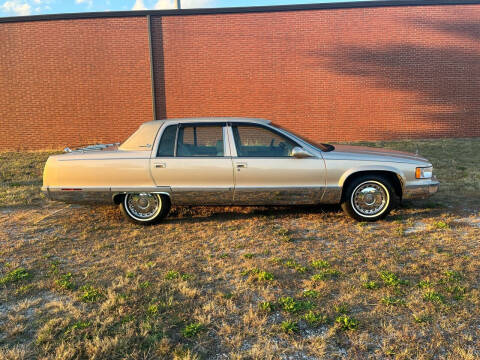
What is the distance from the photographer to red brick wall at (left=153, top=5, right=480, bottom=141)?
11898mm

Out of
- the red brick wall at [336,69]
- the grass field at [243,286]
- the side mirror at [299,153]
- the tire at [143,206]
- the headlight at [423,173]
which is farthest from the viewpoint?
the red brick wall at [336,69]

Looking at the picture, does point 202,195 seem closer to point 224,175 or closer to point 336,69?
point 224,175

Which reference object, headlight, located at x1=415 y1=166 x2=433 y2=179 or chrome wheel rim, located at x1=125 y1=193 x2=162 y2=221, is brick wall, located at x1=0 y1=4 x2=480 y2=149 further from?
chrome wheel rim, located at x1=125 y1=193 x2=162 y2=221

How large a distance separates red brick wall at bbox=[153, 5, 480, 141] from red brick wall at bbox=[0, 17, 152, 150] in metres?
1.16

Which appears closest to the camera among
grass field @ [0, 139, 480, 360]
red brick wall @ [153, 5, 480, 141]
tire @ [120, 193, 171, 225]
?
grass field @ [0, 139, 480, 360]

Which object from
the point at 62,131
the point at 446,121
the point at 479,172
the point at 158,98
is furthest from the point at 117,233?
the point at 446,121

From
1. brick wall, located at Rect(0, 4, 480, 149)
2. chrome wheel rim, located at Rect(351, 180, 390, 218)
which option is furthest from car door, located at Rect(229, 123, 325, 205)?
brick wall, located at Rect(0, 4, 480, 149)

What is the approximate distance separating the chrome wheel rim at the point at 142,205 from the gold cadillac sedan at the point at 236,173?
30 millimetres

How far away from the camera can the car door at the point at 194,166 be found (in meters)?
4.75

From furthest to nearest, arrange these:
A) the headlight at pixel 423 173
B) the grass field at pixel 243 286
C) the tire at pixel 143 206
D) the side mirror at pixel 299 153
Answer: the tire at pixel 143 206 < the headlight at pixel 423 173 < the side mirror at pixel 299 153 < the grass field at pixel 243 286

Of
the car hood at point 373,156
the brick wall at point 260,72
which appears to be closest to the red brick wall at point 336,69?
the brick wall at point 260,72

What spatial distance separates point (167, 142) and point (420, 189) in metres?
3.49

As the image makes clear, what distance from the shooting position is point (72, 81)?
12.3 m

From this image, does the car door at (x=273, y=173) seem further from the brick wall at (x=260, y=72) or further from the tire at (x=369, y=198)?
the brick wall at (x=260, y=72)
